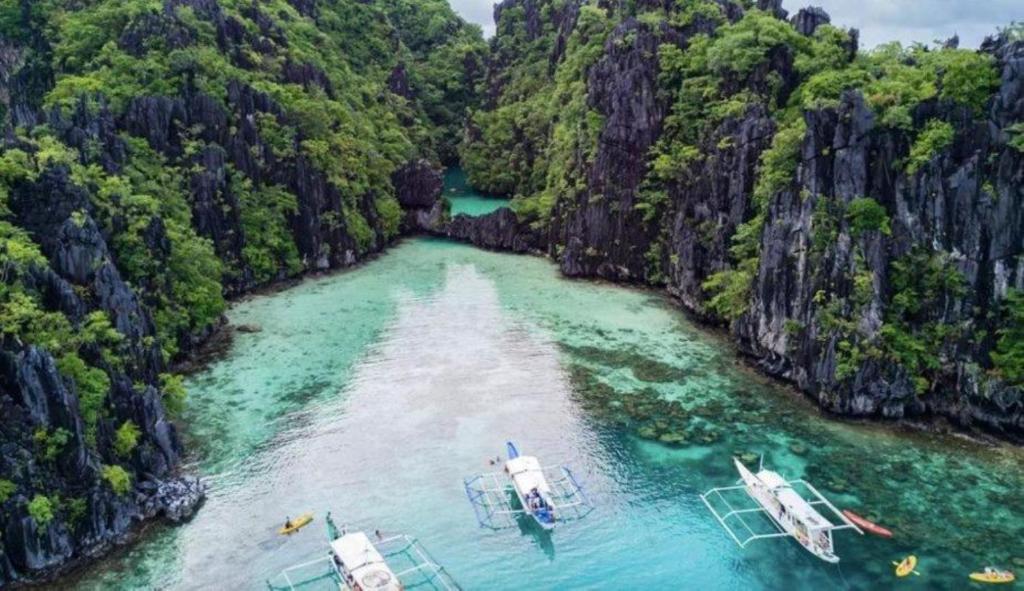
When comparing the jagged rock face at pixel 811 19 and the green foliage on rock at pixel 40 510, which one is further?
the jagged rock face at pixel 811 19

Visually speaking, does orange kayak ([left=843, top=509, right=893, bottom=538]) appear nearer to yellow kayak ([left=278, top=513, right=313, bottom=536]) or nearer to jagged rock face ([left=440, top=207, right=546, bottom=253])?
yellow kayak ([left=278, top=513, right=313, bottom=536])

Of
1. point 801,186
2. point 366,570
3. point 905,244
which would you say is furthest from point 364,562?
point 801,186

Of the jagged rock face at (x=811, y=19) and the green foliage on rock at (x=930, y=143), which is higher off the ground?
the jagged rock face at (x=811, y=19)

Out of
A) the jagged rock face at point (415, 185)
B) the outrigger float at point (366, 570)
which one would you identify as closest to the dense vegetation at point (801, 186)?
the jagged rock face at point (415, 185)

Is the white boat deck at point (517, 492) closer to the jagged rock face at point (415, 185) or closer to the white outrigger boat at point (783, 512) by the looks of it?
the white outrigger boat at point (783, 512)

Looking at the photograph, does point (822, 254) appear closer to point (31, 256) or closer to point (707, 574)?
point (707, 574)

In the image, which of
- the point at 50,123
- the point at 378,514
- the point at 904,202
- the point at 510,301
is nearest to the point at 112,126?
the point at 50,123
